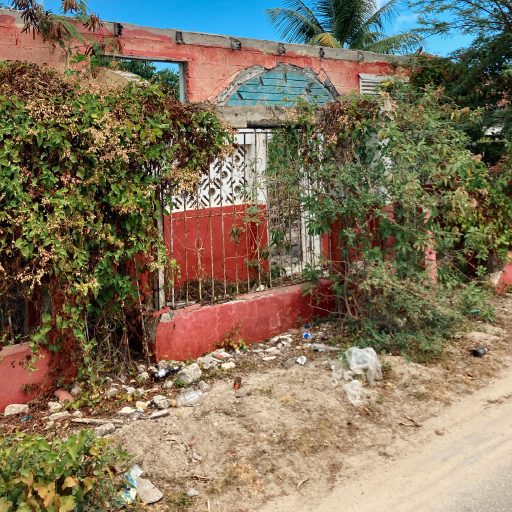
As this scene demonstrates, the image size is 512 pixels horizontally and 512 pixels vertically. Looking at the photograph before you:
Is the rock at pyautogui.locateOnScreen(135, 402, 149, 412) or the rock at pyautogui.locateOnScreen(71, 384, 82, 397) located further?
the rock at pyautogui.locateOnScreen(71, 384, 82, 397)

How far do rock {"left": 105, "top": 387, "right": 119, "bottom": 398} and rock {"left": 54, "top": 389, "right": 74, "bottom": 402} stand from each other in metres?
0.25

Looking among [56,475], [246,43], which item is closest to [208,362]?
[56,475]

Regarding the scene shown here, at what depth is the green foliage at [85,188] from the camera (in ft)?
12.7

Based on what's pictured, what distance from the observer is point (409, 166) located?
549 centimetres

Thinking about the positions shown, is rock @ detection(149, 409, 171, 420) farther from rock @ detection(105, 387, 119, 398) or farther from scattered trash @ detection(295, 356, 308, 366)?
scattered trash @ detection(295, 356, 308, 366)

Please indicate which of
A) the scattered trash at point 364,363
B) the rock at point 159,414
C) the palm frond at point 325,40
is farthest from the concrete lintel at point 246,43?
the scattered trash at point 364,363

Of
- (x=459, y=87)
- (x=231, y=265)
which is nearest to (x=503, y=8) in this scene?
(x=459, y=87)

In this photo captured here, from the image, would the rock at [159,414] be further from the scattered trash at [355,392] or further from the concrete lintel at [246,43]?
the concrete lintel at [246,43]

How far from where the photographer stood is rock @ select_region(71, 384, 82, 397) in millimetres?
4340

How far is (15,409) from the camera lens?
13.6 feet

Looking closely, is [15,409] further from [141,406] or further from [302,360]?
[302,360]

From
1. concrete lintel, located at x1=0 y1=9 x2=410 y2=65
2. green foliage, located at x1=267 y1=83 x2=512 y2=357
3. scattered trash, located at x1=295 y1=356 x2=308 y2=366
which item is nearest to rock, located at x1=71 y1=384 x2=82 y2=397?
scattered trash, located at x1=295 y1=356 x2=308 y2=366

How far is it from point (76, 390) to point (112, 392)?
0.87 ft

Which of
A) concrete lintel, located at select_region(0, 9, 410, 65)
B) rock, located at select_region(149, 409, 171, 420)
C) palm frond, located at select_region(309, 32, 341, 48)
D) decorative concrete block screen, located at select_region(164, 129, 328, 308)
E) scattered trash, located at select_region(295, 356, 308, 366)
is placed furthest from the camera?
palm frond, located at select_region(309, 32, 341, 48)
